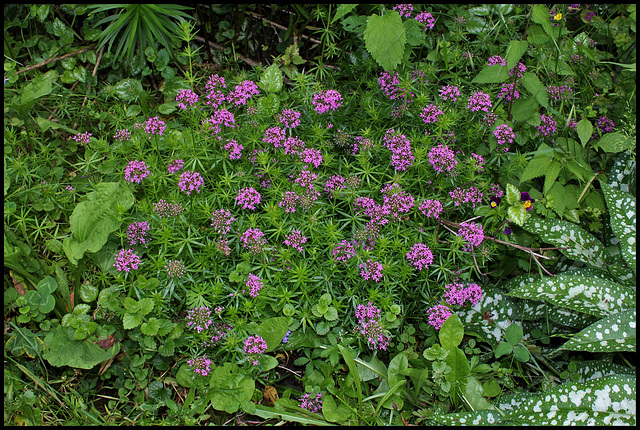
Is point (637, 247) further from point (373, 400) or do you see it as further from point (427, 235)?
point (373, 400)

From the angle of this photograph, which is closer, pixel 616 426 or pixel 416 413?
pixel 616 426

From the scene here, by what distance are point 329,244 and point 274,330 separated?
751 millimetres

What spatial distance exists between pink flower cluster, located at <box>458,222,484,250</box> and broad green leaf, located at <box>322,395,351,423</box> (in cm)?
150

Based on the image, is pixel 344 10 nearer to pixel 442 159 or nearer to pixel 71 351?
pixel 442 159

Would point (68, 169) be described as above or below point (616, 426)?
above

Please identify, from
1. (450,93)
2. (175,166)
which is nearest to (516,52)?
(450,93)

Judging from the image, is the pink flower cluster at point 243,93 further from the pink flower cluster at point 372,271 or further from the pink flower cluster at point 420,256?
the pink flower cluster at point 420,256

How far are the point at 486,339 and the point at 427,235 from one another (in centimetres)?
91

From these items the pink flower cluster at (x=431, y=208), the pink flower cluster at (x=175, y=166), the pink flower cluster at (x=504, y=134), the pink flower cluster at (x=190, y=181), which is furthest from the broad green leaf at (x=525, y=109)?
the pink flower cluster at (x=175, y=166)

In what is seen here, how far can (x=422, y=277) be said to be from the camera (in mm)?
3670

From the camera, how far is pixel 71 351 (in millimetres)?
3270

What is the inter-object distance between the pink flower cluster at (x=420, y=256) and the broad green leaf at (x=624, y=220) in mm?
1350

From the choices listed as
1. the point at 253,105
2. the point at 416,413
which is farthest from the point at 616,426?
the point at 253,105

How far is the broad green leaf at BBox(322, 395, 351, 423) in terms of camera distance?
312 cm
